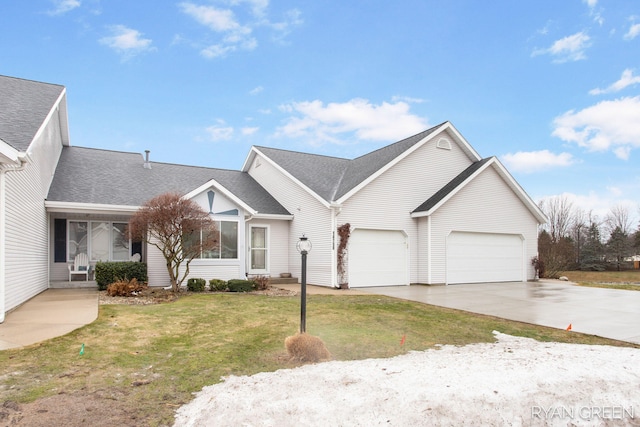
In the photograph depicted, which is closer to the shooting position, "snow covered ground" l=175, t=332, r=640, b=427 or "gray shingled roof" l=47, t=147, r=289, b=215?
"snow covered ground" l=175, t=332, r=640, b=427

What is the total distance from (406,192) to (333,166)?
4.54 metres

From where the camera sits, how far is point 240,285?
43.3 ft

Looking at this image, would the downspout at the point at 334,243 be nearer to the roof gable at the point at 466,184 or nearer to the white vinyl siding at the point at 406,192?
the white vinyl siding at the point at 406,192

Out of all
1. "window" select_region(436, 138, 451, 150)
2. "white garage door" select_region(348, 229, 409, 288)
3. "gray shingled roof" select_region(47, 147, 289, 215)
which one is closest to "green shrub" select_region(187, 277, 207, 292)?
"gray shingled roof" select_region(47, 147, 289, 215)

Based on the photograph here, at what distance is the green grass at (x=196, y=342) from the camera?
15.2ft

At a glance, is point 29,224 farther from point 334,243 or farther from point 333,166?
point 333,166

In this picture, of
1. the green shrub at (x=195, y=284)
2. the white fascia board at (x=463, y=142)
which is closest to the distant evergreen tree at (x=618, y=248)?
the white fascia board at (x=463, y=142)

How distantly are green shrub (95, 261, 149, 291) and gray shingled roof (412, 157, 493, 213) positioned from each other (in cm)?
1069

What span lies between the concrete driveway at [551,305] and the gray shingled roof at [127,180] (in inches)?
294

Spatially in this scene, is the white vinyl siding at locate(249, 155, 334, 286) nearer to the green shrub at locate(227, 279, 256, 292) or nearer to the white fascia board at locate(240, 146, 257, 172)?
the white fascia board at locate(240, 146, 257, 172)

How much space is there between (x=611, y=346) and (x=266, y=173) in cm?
1511

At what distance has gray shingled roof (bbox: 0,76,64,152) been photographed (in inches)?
324

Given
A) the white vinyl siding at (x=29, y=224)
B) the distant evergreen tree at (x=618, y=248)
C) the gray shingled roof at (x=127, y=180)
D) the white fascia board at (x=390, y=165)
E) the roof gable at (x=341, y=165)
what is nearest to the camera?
the white vinyl siding at (x=29, y=224)

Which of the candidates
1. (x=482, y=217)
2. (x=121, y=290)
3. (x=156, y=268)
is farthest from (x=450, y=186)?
(x=121, y=290)
